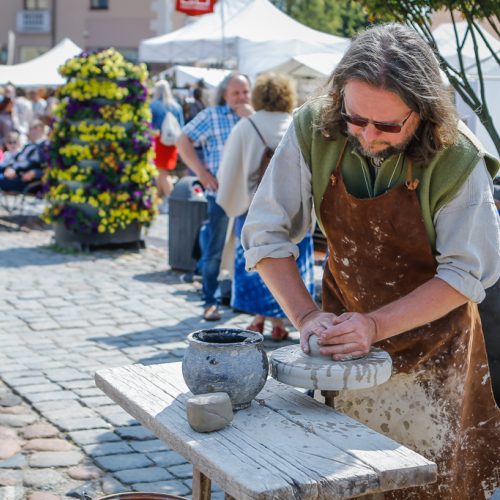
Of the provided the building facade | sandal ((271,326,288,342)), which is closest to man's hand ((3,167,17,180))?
sandal ((271,326,288,342))

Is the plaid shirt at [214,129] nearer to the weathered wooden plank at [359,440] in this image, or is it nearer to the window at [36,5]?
the weathered wooden plank at [359,440]

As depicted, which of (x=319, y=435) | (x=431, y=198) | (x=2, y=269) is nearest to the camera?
(x=319, y=435)

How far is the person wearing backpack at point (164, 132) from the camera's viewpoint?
1317cm

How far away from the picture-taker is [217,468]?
2072 mm

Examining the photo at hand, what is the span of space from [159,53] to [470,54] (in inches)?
268

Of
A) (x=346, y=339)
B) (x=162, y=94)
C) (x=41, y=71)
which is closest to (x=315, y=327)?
(x=346, y=339)

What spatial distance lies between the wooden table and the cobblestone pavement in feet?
4.77

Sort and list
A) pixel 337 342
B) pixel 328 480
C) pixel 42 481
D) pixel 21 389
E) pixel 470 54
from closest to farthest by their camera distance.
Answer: pixel 328 480 → pixel 337 342 → pixel 42 481 → pixel 21 389 → pixel 470 54

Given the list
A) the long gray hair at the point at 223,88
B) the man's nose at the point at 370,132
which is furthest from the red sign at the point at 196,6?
the man's nose at the point at 370,132

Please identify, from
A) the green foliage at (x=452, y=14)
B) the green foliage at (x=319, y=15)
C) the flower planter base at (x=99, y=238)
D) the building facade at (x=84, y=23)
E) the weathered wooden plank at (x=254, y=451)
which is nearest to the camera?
the weathered wooden plank at (x=254, y=451)

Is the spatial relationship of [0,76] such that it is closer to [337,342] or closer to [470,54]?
[470,54]

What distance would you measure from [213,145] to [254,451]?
5.40 m

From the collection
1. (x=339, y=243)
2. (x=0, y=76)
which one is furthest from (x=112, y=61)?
(x=0, y=76)

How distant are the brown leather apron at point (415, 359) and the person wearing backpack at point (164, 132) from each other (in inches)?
409
